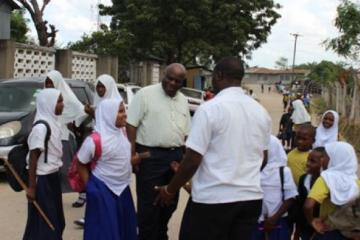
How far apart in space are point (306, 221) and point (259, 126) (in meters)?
1.30

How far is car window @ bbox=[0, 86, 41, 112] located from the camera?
9.39 meters

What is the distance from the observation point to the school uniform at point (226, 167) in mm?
3469

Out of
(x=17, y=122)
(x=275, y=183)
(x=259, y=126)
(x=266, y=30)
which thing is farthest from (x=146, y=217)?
(x=266, y=30)

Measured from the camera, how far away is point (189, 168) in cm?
352

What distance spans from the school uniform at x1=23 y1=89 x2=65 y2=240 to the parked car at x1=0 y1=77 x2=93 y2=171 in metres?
3.81

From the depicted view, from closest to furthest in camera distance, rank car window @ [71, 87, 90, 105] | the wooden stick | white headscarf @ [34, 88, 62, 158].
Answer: the wooden stick
white headscarf @ [34, 88, 62, 158]
car window @ [71, 87, 90, 105]

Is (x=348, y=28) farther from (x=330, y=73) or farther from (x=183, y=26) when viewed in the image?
(x=330, y=73)

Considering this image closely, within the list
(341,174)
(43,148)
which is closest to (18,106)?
(43,148)

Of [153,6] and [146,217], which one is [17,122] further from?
Result: [153,6]

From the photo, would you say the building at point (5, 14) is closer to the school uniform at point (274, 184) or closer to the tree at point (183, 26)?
the tree at point (183, 26)

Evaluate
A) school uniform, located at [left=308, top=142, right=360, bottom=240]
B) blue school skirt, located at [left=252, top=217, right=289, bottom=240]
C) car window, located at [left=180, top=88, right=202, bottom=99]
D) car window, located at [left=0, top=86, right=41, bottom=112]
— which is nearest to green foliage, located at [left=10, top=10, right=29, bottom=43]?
car window, located at [left=180, top=88, right=202, bottom=99]

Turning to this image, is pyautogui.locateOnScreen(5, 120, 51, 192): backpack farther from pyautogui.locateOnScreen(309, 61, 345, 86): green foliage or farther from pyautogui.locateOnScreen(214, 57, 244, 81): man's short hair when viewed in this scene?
pyautogui.locateOnScreen(309, 61, 345, 86): green foliage

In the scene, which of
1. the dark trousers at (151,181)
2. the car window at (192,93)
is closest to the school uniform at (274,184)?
the dark trousers at (151,181)

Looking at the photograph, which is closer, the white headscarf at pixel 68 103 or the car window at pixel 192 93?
the white headscarf at pixel 68 103
